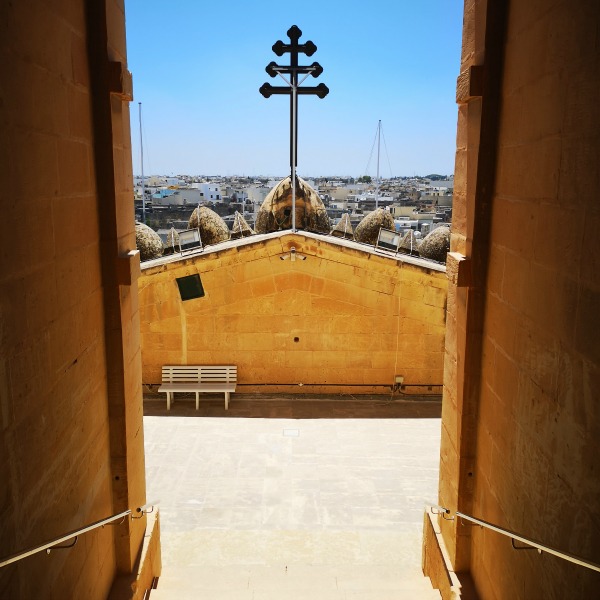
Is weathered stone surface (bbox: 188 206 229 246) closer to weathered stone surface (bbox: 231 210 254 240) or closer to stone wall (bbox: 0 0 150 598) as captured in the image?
weathered stone surface (bbox: 231 210 254 240)

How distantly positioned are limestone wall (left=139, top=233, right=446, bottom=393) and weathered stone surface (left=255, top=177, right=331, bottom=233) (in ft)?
12.2

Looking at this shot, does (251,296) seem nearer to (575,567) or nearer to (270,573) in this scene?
(270,573)

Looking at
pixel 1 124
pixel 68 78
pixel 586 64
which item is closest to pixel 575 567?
pixel 586 64

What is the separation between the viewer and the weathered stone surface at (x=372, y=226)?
14719 millimetres

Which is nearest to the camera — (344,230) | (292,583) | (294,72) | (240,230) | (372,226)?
(292,583)

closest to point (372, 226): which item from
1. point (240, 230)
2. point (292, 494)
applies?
point (240, 230)

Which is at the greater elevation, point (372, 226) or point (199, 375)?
point (372, 226)

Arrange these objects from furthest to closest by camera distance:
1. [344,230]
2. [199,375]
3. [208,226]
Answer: [208,226] < [344,230] < [199,375]

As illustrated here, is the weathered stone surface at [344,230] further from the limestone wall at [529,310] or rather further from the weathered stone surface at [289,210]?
the limestone wall at [529,310]

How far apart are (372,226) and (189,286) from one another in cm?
660

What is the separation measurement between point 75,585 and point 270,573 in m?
2.20

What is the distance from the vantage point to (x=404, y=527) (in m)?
6.16

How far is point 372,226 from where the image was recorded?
1478 cm

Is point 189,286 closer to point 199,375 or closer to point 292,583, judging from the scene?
point 199,375
